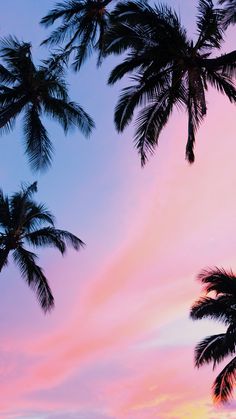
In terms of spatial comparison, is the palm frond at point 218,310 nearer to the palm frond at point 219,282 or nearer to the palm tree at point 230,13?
the palm frond at point 219,282

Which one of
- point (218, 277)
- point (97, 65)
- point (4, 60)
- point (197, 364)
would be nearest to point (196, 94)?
point (97, 65)

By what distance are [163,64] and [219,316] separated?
543 inches

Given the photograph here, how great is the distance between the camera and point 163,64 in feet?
61.4

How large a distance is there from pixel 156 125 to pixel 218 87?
2.64m

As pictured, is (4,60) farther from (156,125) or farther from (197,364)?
(197,364)

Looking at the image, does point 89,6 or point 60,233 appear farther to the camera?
point 60,233

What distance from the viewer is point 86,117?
27.7m

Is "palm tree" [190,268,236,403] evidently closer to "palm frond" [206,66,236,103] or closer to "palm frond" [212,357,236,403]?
"palm frond" [212,357,236,403]

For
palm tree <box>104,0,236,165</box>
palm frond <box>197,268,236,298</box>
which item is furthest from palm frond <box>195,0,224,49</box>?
palm frond <box>197,268,236,298</box>

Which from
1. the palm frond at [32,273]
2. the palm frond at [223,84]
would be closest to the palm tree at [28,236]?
the palm frond at [32,273]

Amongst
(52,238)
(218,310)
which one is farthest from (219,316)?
(52,238)

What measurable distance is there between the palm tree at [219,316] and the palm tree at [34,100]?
910 cm

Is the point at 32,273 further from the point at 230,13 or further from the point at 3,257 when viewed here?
the point at 230,13

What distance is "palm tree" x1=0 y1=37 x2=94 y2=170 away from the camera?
2277 cm
